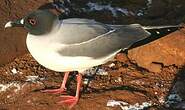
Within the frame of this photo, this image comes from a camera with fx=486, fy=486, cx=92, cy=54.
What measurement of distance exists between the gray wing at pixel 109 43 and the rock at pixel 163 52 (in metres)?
0.43

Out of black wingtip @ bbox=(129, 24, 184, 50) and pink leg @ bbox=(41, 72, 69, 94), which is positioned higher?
black wingtip @ bbox=(129, 24, 184, 50)

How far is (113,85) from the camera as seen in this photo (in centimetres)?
548

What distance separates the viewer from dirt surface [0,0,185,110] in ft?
17.0

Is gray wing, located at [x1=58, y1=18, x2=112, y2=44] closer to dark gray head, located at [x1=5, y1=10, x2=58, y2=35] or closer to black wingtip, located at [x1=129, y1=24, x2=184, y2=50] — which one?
dark gray head, located at [x1=5, y1=10, x2=58, y2=35]

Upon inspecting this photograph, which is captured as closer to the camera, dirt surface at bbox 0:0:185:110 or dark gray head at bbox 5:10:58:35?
dark gray head at bbox 5:10:58:35

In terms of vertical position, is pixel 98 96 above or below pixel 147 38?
below

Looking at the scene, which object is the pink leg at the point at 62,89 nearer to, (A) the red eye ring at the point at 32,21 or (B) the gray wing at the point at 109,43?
(B) the gray wing at the point at 109,43

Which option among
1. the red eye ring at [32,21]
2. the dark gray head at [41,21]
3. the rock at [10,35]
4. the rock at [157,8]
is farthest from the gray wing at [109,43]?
the rock at [157,8]

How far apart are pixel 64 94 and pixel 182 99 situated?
50.6 inches

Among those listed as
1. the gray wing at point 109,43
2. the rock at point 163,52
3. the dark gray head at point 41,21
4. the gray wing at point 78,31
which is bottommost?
the rock at point 163,52

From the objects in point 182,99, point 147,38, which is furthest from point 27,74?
point 182,99

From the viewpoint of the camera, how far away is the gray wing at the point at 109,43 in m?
4.94

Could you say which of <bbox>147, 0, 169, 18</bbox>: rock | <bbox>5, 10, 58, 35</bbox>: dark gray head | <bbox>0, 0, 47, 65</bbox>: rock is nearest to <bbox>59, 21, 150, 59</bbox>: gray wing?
<bbox>5, 10, 58, 35</bbox>: dark gray head

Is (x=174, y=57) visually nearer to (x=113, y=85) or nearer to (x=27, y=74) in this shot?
(x=113, y=85)
